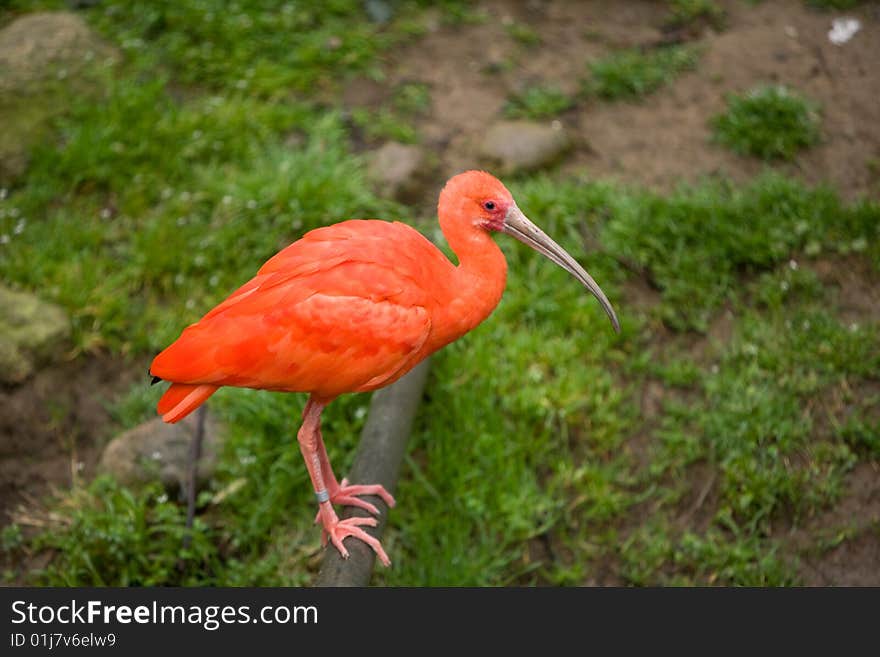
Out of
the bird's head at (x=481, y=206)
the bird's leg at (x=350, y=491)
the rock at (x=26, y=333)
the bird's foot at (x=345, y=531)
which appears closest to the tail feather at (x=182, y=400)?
the bird's leg at (x=350, y=491)

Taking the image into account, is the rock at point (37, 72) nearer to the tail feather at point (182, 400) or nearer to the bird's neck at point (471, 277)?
the tail feather at point (182, 400)

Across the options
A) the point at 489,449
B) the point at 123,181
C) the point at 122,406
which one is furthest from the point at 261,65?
the point at 489,449

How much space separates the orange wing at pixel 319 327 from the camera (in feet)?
10.3

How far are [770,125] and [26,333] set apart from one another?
436cm

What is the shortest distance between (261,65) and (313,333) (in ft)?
12.1

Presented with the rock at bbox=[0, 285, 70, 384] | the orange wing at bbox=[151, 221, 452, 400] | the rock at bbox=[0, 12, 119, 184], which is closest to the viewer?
the orange wing at bbox=[151, 221, 452, 400]

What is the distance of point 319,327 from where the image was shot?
3127 mm

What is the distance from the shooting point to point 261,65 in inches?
247

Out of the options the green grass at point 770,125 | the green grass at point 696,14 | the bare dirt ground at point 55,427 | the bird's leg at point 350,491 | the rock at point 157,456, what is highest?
the green grass at point 696,14

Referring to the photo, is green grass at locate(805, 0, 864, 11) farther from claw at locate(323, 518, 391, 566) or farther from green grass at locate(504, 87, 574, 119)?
claw at locate(323, 518, 391, 566)

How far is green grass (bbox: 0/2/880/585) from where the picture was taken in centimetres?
417

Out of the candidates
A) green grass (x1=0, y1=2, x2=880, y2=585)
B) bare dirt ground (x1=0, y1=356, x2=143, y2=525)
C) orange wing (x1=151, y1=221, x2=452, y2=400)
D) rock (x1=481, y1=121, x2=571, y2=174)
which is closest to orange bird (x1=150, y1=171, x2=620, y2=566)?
orange wing (x1=151, y1=221, x2=452, y2=400)

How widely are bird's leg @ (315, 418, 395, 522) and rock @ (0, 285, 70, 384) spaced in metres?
1.84

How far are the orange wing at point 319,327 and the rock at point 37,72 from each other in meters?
3.19
